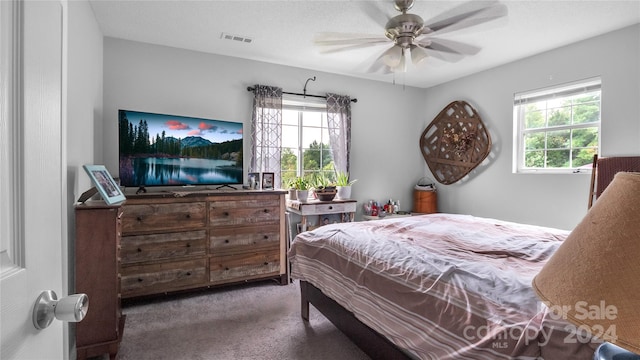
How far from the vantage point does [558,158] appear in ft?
11.6

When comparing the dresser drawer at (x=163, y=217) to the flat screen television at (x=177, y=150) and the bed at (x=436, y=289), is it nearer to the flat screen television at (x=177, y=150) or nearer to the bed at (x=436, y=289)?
the flat screen television at (x=177, y=150)

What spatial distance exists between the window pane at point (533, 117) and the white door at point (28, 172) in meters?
4.36

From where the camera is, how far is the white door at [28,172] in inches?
17.9

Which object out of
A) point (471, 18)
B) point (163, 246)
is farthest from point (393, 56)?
point (163, 246)

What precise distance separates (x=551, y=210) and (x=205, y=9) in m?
3.95

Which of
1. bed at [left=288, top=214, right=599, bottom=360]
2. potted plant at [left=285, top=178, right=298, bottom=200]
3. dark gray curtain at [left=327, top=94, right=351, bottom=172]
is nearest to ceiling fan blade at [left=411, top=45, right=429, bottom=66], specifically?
bed at [left=288, top=214, right=599, bottom=360]

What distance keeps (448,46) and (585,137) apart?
6.62ft

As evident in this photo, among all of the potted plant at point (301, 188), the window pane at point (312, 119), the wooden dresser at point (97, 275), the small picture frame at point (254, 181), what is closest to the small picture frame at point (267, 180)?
the small picture frame at point (254, 181)

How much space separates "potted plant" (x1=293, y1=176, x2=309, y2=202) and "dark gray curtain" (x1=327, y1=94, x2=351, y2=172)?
1.95 ft

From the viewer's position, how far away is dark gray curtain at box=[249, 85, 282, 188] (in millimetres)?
3781

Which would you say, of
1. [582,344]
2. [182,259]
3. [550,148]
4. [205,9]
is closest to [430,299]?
[582,344]

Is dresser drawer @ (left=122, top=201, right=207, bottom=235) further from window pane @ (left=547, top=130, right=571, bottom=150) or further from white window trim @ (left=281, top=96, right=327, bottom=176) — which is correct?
window pane @ (left=547, top=130, right=571, bottom=150)

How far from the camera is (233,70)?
12.2 ft

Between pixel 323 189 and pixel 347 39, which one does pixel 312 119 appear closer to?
pixel 323 189
